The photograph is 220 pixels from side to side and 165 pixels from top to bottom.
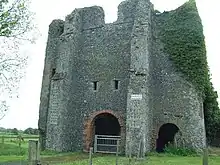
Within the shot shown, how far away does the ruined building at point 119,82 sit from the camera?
75.2 ft

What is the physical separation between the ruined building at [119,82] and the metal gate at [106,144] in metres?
0.59

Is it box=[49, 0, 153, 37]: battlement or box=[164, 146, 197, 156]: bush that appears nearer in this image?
box=[164, 146, 197, 156]: bush

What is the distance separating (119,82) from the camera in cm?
2416

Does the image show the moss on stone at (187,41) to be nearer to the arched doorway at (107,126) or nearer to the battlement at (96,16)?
the battlement at (96,16)

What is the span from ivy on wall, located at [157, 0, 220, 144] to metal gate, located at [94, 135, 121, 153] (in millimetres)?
6974

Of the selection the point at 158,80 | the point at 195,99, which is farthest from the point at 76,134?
the point at 195,99

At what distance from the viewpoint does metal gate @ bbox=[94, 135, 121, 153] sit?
75.4 feet

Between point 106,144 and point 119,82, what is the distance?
4.55m

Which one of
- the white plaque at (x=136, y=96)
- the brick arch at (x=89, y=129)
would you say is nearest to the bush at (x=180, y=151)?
the white plaque at (x=136, y=96)

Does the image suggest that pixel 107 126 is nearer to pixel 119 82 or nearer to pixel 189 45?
pixel 119 82

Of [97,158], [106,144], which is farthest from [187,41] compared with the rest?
[97,158]

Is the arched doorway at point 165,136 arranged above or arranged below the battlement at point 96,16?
below

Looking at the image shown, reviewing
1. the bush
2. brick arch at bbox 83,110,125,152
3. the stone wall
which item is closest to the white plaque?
the stone wall

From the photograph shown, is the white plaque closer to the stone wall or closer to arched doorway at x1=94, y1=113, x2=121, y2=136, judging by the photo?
the stone wall
